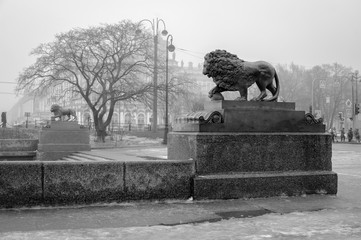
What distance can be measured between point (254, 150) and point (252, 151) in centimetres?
5

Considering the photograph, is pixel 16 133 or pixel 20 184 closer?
pixel 20 184

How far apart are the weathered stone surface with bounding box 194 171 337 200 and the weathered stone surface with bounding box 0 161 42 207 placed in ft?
8.40

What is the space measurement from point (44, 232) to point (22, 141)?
51.7 ft

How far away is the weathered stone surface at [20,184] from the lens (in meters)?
6.26

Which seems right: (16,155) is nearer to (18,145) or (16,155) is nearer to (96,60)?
(18,145)

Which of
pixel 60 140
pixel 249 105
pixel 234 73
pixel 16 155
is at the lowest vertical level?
pixel 16 155

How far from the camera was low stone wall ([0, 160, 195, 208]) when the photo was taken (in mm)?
6320

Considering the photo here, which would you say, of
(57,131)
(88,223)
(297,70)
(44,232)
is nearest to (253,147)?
(88,223)

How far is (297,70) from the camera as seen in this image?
8681cm

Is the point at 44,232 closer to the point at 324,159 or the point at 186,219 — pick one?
the point at 186,219

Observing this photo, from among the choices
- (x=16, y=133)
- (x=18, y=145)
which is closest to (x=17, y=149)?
A: (x=18, y=145)

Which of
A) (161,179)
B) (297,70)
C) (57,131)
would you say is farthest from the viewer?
(297,70)

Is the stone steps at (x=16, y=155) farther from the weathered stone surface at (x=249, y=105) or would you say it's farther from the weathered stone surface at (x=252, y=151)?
the weathered stone surface at (x=249, y=105)

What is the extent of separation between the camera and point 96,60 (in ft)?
123
